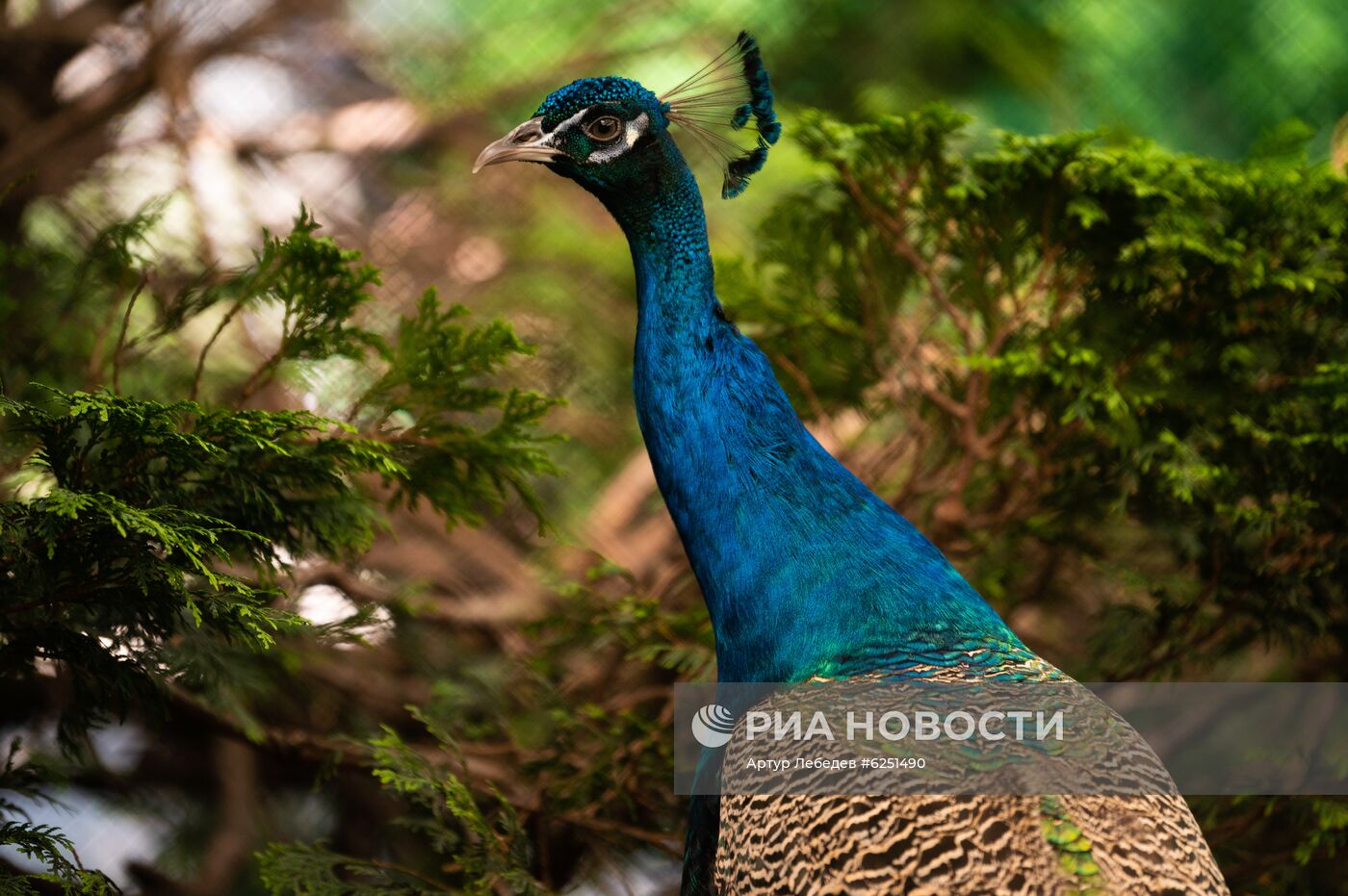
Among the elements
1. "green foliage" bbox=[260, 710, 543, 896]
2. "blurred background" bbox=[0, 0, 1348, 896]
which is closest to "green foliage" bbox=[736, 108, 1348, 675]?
"blurred background" bbox=[0, 0, 1348, 896]

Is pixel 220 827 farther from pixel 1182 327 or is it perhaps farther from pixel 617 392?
pixel 1182 327

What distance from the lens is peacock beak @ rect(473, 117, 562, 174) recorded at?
5.87 ft

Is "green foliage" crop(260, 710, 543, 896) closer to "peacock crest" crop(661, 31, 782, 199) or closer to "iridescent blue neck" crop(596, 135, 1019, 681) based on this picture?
"iridescent blue neck" crop(596, 135, 1019, 681)

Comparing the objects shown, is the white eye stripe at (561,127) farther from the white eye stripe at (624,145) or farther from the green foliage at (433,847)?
the green foliage at (433,847)

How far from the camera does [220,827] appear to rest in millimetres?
2791

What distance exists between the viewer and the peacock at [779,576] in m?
1.33

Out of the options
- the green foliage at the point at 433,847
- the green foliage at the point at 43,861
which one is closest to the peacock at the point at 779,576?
the green foliage at the point at 433,847

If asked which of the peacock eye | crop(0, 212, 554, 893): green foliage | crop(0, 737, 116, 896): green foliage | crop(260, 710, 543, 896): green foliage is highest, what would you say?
the peacock eye

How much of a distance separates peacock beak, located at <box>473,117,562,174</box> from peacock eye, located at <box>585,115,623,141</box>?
59mm

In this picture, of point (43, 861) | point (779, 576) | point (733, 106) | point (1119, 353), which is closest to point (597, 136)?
point (733, 106)

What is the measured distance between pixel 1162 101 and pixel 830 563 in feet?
11.6

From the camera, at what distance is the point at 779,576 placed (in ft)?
5.46

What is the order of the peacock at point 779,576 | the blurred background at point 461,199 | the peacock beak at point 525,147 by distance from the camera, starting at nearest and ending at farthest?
the peacock at point 779,576 → the peacock beak at point 525,147 → the blurred background at point 461,199

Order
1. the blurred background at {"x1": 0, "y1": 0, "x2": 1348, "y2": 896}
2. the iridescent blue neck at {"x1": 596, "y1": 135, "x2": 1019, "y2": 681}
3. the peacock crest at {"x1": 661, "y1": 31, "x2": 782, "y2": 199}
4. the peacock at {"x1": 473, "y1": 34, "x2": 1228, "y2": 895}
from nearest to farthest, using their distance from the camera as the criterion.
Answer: the peacock at {"x1": 473, "y1": 34, "x2": 1228, "y2": 895}, the iridescent blue neck at {"x1": 596, "y1": 135, "x2": 1019, "y2": 681}, the peacock crest at {"x1": 661, "y1": 31, "x2": 782, "y2": 199}, the blurred background at {"x1": 0, "y1": 0, "x2": 1348, "y2": 896}
